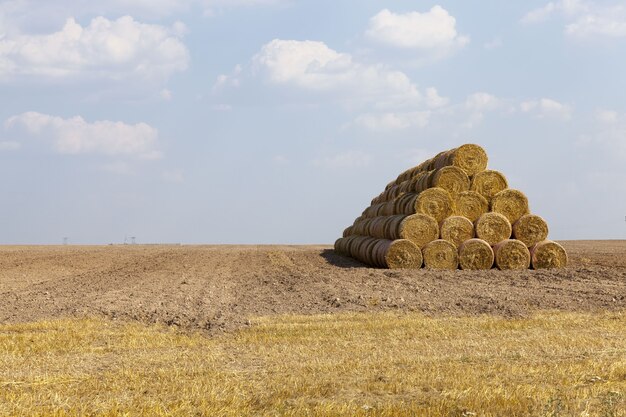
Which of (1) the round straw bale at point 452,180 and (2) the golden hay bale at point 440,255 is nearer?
(2) the golden hay bale at point 440,255

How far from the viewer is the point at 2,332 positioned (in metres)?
12.3

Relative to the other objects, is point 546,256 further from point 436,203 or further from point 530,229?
point 436,203

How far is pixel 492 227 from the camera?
23.2 m

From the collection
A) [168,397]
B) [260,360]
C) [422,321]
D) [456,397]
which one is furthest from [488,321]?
[168,397]

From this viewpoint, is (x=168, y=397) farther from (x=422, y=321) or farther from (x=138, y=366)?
(x=422, y=321)

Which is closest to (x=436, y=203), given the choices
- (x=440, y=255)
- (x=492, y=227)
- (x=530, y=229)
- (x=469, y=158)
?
(x=440, y=255)

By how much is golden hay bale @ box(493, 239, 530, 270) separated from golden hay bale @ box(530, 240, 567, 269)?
599 mm

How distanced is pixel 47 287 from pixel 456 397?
50.4 feet

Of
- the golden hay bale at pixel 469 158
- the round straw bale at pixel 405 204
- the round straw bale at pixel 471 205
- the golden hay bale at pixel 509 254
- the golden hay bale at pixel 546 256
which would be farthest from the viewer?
the golden hay bale at pixel 469 158

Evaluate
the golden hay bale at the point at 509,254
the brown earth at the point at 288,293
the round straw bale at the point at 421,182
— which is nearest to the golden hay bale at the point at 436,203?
the round straw bale at the point at 421,182

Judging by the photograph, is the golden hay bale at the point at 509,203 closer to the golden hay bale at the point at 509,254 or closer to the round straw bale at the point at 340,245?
the golden hay bale at the point at 509,254

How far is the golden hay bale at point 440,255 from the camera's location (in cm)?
2302

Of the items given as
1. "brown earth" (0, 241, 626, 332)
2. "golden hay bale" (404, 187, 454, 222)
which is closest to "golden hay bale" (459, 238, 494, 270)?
"brown earth" (0, 241, 626, 332)

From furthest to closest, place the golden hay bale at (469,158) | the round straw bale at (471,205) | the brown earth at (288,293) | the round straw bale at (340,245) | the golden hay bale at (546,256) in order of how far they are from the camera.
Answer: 1. the round straw bale at (340,245)
2. the golden hay bale at (469,158)
3. the round straw bale at (471,205)
4. the golden hay bale at (546,256)
5. the brown earth at (288,293)
